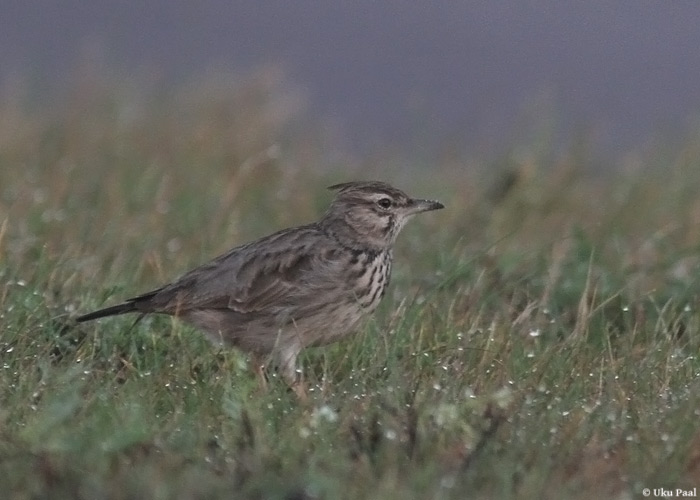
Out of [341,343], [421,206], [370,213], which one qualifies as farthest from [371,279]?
[421,206]

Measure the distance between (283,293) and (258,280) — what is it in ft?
0.42

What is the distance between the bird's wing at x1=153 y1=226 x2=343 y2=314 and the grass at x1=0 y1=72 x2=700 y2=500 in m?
0.17

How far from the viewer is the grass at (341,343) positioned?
4863 mm

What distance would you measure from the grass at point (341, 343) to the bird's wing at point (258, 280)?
17 cm

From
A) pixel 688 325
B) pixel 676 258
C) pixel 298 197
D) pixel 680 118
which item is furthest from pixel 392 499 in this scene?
pixel 680 118

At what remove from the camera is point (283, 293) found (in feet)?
23.0

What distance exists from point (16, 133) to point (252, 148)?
1.59 meters

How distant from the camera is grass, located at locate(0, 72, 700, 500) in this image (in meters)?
4.86

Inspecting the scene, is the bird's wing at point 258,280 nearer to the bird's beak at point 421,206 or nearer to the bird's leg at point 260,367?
the bird's leg at point 260,367

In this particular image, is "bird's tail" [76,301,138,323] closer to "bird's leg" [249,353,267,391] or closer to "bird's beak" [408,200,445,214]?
"bird's leg" [249,353,267,391]

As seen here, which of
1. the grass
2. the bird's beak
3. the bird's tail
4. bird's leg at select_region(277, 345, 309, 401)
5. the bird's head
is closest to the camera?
the grass

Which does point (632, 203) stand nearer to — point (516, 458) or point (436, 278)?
point (436, 278)

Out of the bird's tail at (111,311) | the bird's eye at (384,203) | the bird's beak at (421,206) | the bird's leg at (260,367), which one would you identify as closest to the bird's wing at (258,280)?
A: the bird's tail at (111,311)

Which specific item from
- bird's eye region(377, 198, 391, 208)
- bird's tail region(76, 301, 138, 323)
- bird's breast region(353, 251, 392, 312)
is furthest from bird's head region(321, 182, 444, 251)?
bird's tail region(76, 301, 138, 323)
